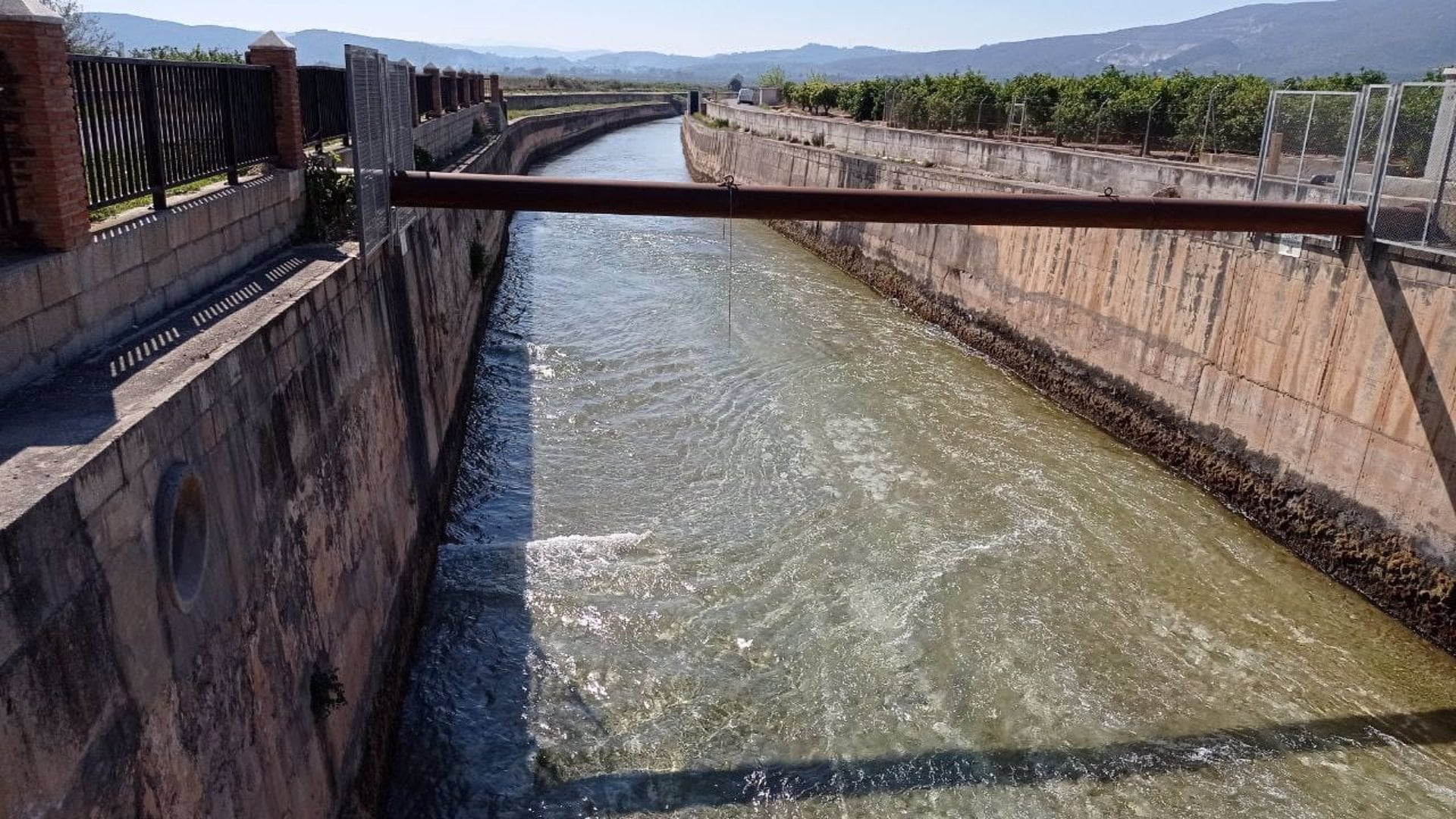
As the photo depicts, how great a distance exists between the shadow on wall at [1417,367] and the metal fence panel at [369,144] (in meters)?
10.2

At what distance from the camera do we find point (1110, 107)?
80.4 feet

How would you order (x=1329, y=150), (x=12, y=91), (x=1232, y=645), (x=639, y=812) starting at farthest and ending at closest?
(x=1329, y=150)
(x=1232, y=645)
(x=639, y=812)
(x=12, y=91)

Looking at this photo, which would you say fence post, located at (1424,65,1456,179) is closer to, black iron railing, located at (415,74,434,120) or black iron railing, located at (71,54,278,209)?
black iron railing, located at (71,54,278,209)

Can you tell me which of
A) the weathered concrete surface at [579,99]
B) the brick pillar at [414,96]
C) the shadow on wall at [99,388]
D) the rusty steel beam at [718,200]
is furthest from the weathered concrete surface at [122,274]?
the weathered concrete surface at [579,99]

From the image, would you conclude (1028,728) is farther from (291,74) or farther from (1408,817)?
(291,74)

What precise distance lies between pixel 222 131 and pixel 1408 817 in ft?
34.6

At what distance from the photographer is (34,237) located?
507 cm

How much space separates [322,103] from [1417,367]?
12880 millimetres

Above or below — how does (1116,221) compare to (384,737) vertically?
above

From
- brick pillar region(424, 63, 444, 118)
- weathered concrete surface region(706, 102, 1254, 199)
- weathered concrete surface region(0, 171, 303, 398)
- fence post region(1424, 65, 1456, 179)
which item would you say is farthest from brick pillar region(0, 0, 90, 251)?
brick pillar region(424, 63, 444, 118)

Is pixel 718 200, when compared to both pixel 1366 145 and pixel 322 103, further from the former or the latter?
pixel 1366 145

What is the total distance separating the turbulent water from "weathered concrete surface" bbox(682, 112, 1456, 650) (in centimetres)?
49

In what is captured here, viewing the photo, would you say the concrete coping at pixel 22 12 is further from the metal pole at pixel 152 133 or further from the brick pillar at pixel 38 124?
the metal pole at pixel 152 133

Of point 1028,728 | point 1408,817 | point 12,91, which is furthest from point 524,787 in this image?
point 1408,817
